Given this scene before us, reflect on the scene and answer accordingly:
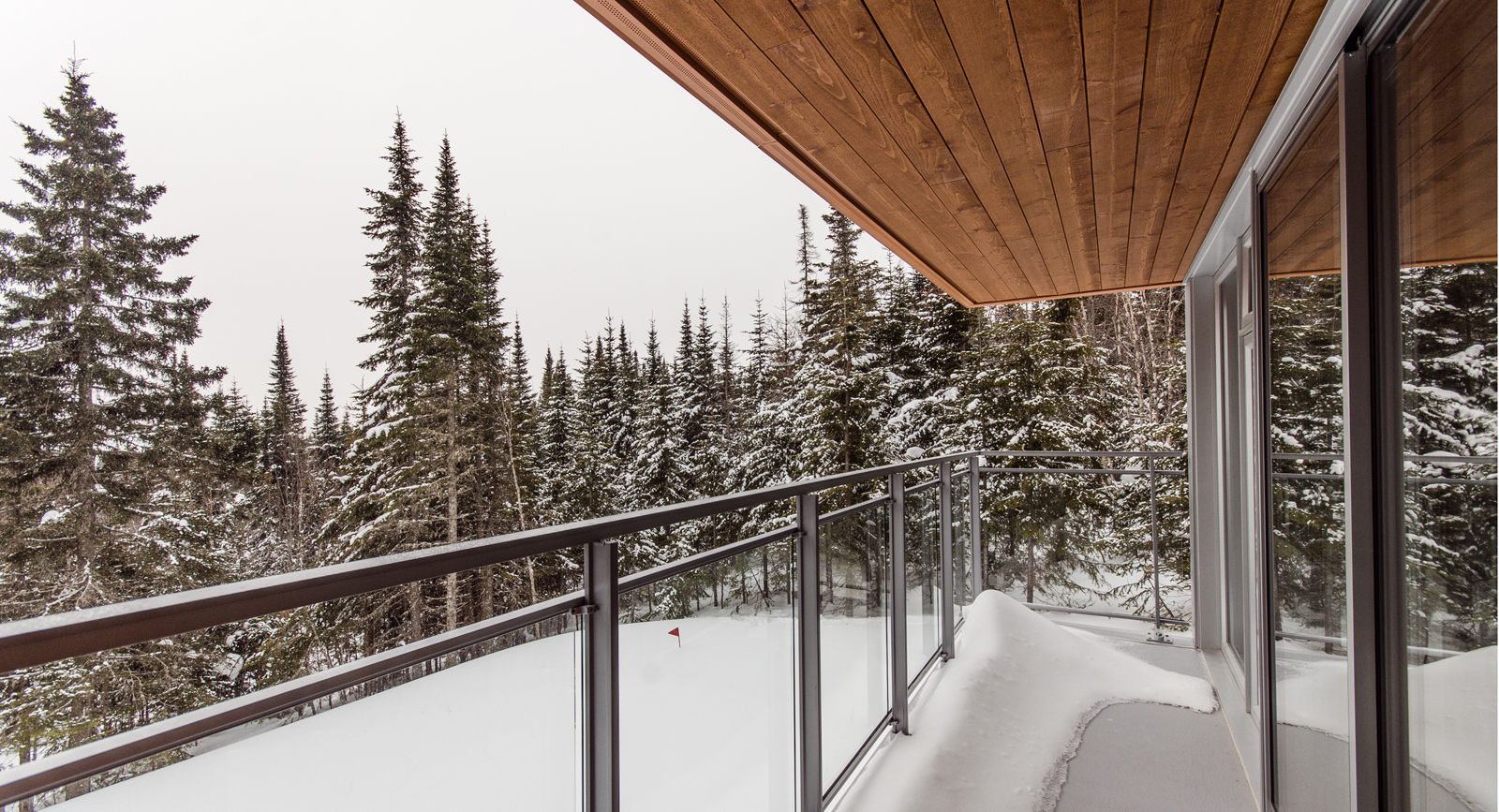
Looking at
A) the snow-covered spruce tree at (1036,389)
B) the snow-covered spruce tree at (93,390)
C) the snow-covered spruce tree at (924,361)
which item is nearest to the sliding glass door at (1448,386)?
the snow-covered spruce tree at (1036,389)

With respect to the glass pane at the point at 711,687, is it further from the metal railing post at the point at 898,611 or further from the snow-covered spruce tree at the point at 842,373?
the snow-covered spruce tree at the point at 842,373

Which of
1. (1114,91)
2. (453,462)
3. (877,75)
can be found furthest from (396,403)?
(1114,91)

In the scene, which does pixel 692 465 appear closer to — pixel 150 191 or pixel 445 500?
pixel 445 500

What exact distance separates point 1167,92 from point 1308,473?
1.00 m

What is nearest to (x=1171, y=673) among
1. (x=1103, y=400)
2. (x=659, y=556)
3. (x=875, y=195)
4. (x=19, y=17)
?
(x=875, y=195)

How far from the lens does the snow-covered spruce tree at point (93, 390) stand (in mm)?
10477

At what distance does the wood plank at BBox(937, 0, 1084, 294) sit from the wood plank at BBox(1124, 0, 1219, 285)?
274mm

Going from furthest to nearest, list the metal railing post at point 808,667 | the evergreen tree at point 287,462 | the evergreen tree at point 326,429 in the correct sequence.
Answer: the evergreen tree at point 287,462 → the evergreen tree at point 326,429 → the metal railing post at point 808,667

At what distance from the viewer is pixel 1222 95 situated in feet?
5.90

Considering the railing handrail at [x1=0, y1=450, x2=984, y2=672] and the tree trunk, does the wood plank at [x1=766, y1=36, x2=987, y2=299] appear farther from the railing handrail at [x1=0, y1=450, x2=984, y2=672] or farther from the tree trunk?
the tree trunk

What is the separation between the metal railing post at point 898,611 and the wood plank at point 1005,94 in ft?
3.96

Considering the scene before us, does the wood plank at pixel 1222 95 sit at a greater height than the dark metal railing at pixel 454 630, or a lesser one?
greater

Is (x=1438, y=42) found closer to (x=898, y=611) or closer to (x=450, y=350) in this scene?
(x=898, y=611)

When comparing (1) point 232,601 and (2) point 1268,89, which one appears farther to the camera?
(2) point 1268,89
